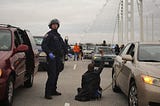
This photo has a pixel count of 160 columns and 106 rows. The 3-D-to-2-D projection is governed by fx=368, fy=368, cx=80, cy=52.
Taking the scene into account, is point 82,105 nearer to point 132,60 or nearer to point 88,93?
point 88,93

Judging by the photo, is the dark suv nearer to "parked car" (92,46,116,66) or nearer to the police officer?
the police officer

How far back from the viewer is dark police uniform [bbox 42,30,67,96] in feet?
31.2

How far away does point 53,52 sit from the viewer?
9711 millimetres

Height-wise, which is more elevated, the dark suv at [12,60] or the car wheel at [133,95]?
the dark suv at [12,60]

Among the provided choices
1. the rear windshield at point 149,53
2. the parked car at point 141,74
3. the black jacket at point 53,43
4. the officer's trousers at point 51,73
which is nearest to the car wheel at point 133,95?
the parked car at point 141,74

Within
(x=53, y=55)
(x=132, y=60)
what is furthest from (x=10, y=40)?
(x=132, y=60)

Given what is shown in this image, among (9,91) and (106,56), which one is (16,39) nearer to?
(9,91)

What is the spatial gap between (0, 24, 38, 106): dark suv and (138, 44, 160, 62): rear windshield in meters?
2.64

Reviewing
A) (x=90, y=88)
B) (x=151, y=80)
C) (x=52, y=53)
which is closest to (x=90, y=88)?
(x=90, y=88)

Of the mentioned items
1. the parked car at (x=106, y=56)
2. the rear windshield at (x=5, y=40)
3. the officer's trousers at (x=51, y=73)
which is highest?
the rear windshield at (x=5, y=40)

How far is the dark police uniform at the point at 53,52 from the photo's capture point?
9508mm

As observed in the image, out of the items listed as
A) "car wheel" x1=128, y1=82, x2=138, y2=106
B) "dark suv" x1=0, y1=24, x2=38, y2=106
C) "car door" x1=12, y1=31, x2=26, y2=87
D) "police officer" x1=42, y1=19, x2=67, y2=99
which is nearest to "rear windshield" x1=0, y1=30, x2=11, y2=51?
"dark suv" x1=0, y1=24, x2=38, y2=106

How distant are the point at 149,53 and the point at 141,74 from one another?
61.5 inches

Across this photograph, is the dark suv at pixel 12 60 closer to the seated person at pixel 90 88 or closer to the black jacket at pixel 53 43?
the black jacket at pixel 53 43
